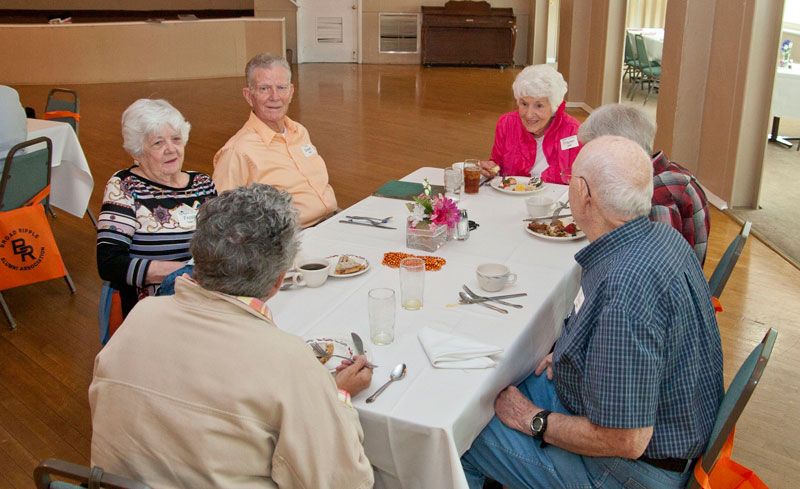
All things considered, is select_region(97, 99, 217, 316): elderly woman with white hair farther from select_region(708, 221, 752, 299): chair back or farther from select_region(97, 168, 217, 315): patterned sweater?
select_region(708, 221, 752, 299): chair back

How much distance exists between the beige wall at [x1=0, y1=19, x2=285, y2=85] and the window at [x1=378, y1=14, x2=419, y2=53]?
2.59m

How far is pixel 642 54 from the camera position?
9.89m

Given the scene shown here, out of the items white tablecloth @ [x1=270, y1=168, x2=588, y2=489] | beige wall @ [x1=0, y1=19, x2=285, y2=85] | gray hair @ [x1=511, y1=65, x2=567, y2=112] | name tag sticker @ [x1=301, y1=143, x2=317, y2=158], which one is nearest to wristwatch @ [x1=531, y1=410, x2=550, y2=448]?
white tablecloth @ [x1=270, y1=168, x2=588, y2=489]

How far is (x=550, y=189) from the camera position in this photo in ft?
11.5

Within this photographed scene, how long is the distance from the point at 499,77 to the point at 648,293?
11.8 metres

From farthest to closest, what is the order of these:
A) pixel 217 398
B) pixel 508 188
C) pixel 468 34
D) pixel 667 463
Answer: pixel 468 34
pixel 508 188
pixel 667 463
pixel 217 398

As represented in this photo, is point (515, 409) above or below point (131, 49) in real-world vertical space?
below

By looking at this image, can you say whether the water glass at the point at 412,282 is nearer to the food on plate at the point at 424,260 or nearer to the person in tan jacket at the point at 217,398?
the food on plate at the point at 424,260

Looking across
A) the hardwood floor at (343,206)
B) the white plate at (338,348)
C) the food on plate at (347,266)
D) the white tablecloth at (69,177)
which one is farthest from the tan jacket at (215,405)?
the white tablecloth at (69,177)

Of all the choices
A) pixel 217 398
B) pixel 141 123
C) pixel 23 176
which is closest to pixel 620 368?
pixel 217 398

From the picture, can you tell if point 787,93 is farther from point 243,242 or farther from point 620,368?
point 243,242

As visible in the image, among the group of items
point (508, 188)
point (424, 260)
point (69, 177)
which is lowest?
point (69, 177)

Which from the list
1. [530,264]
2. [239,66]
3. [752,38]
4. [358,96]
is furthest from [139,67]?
[530,264]

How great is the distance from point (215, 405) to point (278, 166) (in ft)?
7.15
